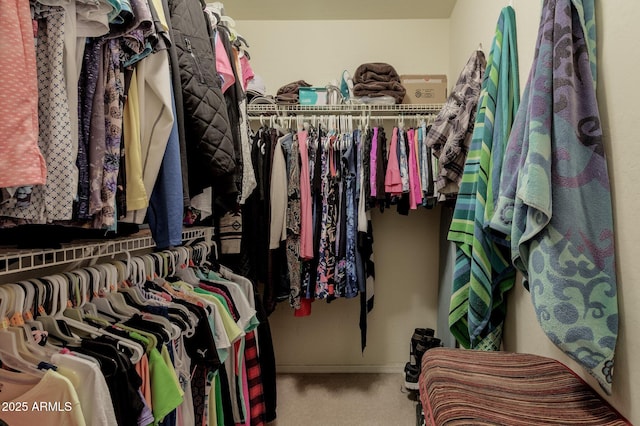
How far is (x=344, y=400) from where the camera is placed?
220 centimetres

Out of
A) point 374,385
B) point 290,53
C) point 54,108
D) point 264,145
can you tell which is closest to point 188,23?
point 54,108

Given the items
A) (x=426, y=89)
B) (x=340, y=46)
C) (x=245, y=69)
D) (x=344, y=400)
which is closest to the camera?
(x=245, y=69)

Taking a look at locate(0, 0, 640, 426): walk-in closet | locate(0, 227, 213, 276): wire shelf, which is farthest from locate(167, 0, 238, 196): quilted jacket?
locate(0, 227, 213, 276): wire shelf

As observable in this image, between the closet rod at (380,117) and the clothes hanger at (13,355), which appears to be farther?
the closet rod at (380,117)

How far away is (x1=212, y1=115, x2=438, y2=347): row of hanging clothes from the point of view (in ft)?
6.57

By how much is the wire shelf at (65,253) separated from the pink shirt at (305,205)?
84cm

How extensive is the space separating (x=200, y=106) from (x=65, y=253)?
0.59 m

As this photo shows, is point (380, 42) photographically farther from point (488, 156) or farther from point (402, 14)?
point (488, 156)

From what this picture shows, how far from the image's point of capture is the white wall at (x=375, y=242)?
2.51 meters

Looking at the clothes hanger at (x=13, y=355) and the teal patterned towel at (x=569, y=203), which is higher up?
the teal patterned towel at (x=569, y=203)

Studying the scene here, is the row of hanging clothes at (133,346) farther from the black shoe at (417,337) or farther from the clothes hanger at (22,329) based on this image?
the black shoe at (417,337)

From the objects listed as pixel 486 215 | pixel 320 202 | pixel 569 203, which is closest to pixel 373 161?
pixel 320 202

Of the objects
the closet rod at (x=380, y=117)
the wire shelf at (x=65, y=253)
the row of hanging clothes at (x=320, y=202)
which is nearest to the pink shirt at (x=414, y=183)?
the row of hanging clothes at (x=320, y=202)

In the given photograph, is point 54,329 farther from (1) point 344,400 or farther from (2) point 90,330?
(1) point 344,400
